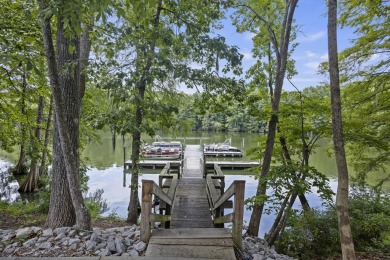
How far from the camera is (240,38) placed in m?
6.53

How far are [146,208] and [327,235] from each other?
13.3ft

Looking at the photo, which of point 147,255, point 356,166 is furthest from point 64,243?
point 356,166

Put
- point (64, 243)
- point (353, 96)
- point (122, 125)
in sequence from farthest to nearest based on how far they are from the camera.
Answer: point (353, 96), point (122, 125), point (64, 243)

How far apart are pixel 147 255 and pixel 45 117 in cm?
962

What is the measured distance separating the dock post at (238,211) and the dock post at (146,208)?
3.54 feet

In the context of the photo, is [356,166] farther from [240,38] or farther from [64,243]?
[64,243]

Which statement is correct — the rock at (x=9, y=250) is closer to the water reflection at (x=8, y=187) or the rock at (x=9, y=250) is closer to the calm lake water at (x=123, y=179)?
the calm lake water at (x=123, y=179)

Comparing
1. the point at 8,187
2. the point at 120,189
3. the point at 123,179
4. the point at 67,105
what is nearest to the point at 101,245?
the point at 67,105

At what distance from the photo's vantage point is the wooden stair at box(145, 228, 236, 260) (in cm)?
287

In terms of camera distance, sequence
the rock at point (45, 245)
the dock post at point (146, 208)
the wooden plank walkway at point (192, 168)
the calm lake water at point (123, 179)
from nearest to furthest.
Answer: the rock at point (45, 245)
the dock post at point (146, 208)
the calm lake water at point (123, 179)
the wooden plank walkway at point (192, 168)

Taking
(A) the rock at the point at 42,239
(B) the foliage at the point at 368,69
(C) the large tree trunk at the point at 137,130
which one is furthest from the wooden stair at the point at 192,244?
(B) the foliage at the point at 368,69

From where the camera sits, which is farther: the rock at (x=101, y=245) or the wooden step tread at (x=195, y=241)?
the wooden step tread at (x=195, y=241)

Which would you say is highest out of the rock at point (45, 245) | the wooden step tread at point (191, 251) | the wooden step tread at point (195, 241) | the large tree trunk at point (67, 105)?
the large tree trunk at point (67, 105)

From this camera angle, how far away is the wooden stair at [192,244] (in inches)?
113
